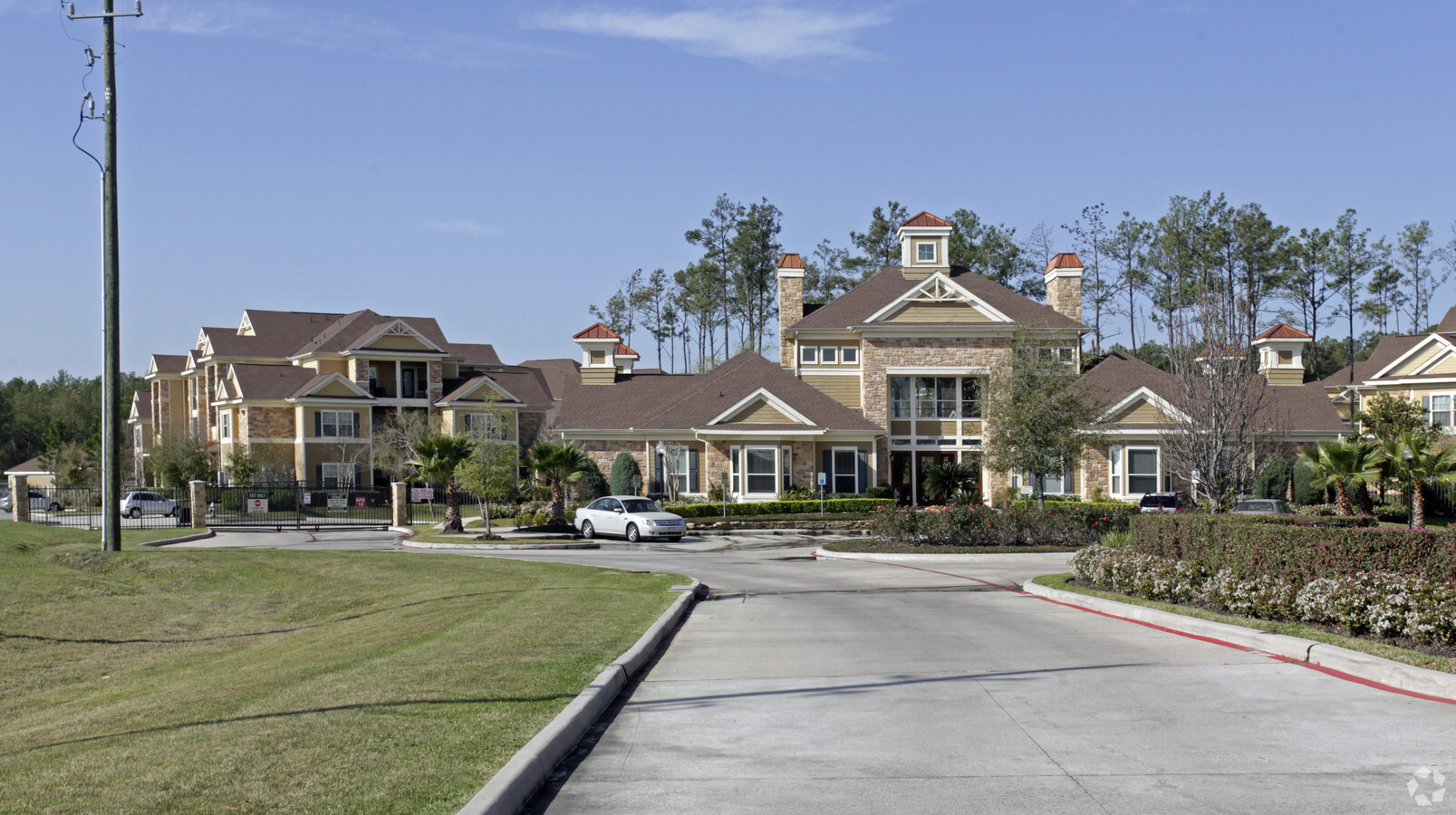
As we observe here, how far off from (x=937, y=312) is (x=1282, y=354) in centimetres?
1664

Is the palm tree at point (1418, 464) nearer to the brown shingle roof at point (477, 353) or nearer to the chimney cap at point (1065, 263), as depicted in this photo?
the chimney cap at point (1065, 263)

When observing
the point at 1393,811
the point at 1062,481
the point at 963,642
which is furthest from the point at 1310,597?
the point at 1062,481

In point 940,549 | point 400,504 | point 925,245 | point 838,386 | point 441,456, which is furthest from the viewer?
point 925,245

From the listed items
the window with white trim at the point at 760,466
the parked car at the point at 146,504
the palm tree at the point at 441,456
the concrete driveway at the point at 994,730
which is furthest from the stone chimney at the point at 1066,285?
the parked car at the point at 146,504

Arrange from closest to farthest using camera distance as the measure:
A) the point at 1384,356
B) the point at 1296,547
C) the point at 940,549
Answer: the point at 1296,547 < the point at 940,549 < the point at 1384,356

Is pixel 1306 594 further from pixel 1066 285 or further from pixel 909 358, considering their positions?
pixel 1066 285

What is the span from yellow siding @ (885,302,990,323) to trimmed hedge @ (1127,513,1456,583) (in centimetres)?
3022

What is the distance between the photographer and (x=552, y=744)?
7.52 m

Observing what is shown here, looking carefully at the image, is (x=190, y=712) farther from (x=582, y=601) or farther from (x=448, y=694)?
(x=582, y=601)

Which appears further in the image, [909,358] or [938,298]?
[909,358]

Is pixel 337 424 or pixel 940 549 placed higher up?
pixel 337 424

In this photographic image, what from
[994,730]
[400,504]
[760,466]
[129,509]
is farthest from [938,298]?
[994,730]

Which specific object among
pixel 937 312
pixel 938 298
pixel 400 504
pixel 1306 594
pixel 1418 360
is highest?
pixel 938 298

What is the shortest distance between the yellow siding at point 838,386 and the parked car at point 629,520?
14606 millimetres
